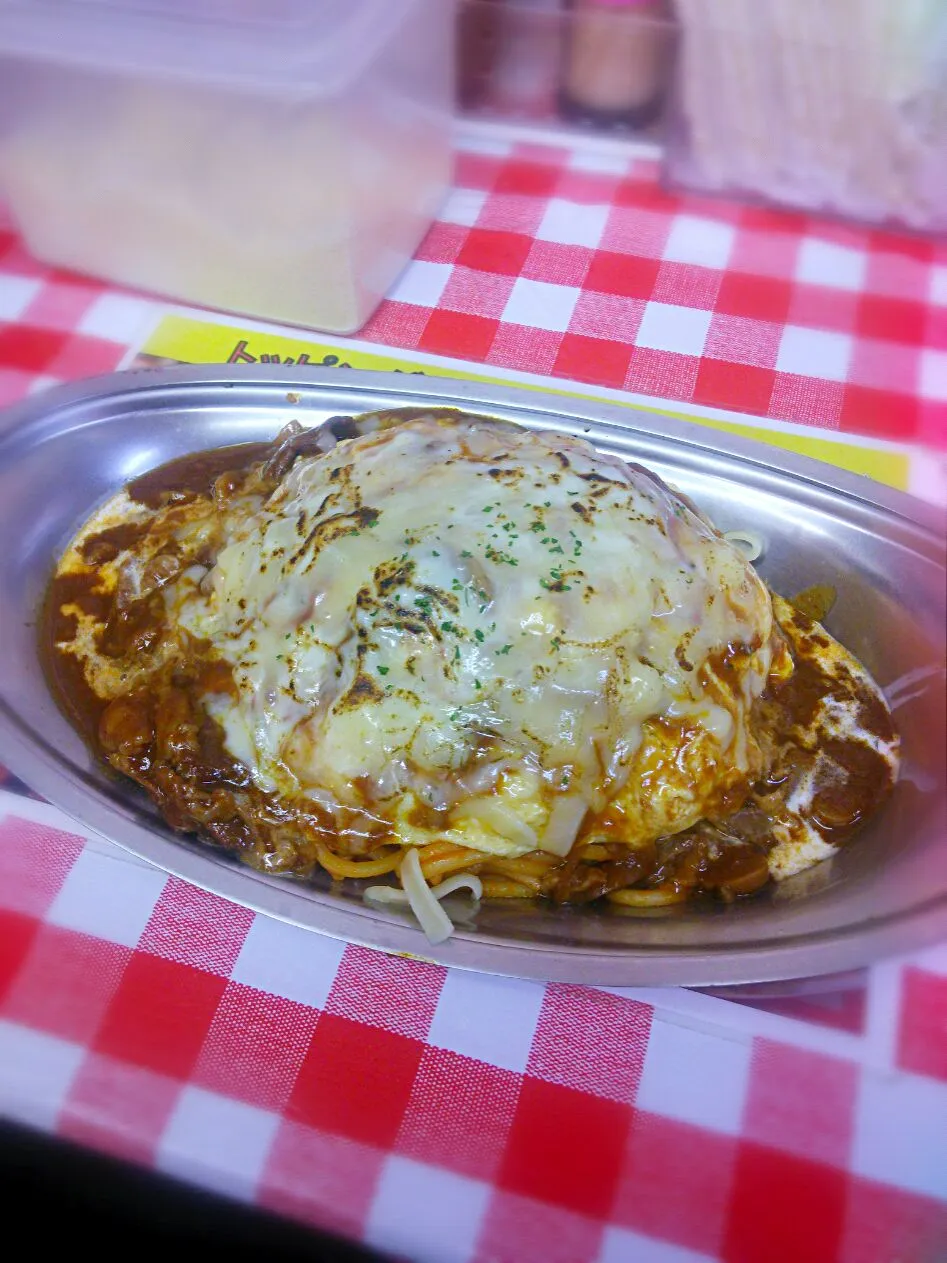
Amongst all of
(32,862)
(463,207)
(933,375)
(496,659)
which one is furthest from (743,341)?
(32,862)

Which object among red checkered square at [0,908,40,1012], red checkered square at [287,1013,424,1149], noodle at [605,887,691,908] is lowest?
red checkered square at [287,1013,424,1149]

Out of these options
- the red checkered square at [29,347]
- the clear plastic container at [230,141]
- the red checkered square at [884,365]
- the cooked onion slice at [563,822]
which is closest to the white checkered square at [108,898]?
the cooked onion slice at [563,822]

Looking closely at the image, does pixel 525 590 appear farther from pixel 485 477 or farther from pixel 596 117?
pixel 596 117

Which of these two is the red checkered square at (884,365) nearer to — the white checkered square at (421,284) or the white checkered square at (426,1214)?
the white checkered square at (421,284)

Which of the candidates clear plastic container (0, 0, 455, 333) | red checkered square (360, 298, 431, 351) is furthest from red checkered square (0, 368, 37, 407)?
red checkered square (360, 298, 431, 351)

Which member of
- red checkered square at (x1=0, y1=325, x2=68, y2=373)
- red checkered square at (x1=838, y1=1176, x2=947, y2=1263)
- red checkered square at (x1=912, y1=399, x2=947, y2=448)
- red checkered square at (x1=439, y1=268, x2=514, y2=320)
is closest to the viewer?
red checkered square at (x1=838, y1=1176, x2=947, y2=1263)

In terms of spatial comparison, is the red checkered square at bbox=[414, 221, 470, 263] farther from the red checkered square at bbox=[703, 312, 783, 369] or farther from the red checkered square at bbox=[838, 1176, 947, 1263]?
the red checkered square at bbox=[838, 1176, 947, 1263]

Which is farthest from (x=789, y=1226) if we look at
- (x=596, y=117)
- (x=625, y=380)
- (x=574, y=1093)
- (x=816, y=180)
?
(x=596, y=117)
